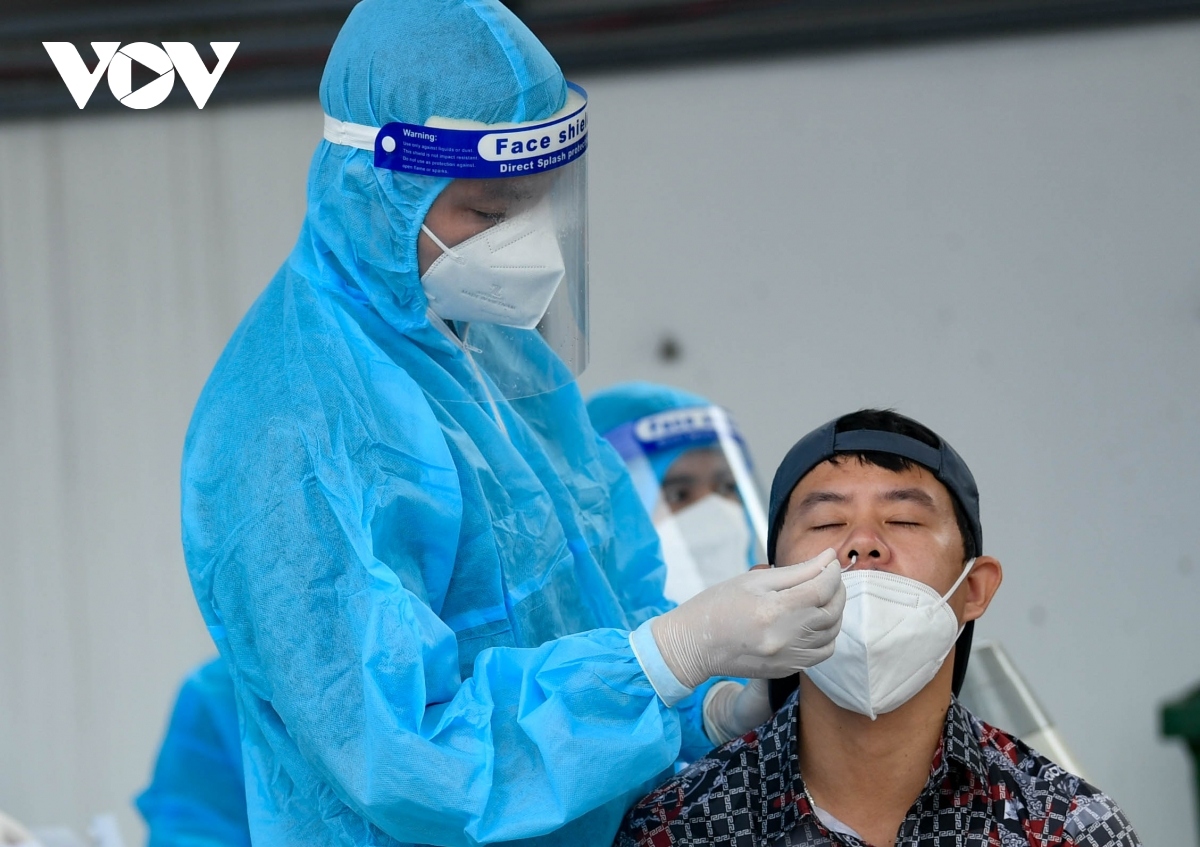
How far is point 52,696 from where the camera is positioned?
12.0 feet

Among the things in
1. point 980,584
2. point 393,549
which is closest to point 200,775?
point 393,549

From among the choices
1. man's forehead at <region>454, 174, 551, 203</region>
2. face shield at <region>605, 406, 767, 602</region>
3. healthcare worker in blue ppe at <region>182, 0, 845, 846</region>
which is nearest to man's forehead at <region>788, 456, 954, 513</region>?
healthcare worker in blue ppe at <region>182, 0, 845, 846</region>

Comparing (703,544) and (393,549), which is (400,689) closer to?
(393,549)

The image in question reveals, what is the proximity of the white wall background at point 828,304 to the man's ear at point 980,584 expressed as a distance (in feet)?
6.11

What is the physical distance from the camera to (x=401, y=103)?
1.48 m

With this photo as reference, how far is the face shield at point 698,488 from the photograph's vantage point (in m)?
2.53

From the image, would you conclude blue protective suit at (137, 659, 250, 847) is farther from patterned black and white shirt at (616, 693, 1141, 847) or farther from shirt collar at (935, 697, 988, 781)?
shirt collar at (935, 697, 988, 781)

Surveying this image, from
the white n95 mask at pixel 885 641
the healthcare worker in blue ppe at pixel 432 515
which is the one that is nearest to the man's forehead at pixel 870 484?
the white n95 mask at pixel 885 641

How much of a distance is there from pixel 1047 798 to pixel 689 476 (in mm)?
1257

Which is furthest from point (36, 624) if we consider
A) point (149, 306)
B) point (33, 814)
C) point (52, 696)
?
point (149, 306)

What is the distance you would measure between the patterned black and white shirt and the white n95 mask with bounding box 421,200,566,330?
60 cm

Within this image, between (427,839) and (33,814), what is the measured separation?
2.83 metres

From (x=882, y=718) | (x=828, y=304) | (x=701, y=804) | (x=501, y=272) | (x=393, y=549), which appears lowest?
(x=701, y=804)

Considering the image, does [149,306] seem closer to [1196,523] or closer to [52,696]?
[52,696]
